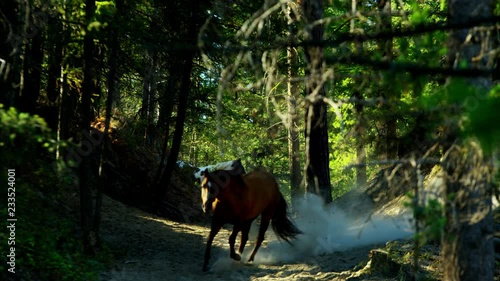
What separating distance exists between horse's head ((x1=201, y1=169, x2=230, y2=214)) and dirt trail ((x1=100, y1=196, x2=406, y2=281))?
1381 mm

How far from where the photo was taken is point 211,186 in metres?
10.7

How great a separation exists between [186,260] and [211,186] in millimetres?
2163

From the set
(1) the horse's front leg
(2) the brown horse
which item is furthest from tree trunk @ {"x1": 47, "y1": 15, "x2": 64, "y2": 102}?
(1) the horse's front leg

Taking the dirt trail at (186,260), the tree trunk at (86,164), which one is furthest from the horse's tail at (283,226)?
the tree trunk at (86,164)

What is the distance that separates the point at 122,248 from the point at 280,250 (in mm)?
3647

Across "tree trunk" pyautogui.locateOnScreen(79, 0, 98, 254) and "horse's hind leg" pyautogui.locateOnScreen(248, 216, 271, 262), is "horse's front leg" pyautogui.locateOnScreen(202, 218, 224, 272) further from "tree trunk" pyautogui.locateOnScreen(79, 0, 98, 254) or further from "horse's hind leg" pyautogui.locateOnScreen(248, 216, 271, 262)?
"tree trunk" pyautogui.locateOnScreen(79, 0, 98, 254)

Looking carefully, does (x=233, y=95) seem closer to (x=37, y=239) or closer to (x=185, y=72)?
(x=185, y=72)

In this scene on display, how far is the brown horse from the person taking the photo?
10.9 m

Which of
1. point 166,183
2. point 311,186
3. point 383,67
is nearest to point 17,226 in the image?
point 383,67

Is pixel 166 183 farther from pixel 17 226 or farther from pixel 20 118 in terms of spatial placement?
pixel 20 118

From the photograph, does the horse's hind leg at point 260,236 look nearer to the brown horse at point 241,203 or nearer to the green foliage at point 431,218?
the brown horse at point 241,203

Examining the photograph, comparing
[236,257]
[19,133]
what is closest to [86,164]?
[236,257]

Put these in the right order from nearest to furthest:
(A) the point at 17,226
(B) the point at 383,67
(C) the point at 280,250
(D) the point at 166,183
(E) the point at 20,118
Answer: (B) the point at 383,67, (E) the point at 20,118, (A) the point at 17,226, (C) the point at 280,250, (D) the point at 166,183

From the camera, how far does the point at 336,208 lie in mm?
17125
